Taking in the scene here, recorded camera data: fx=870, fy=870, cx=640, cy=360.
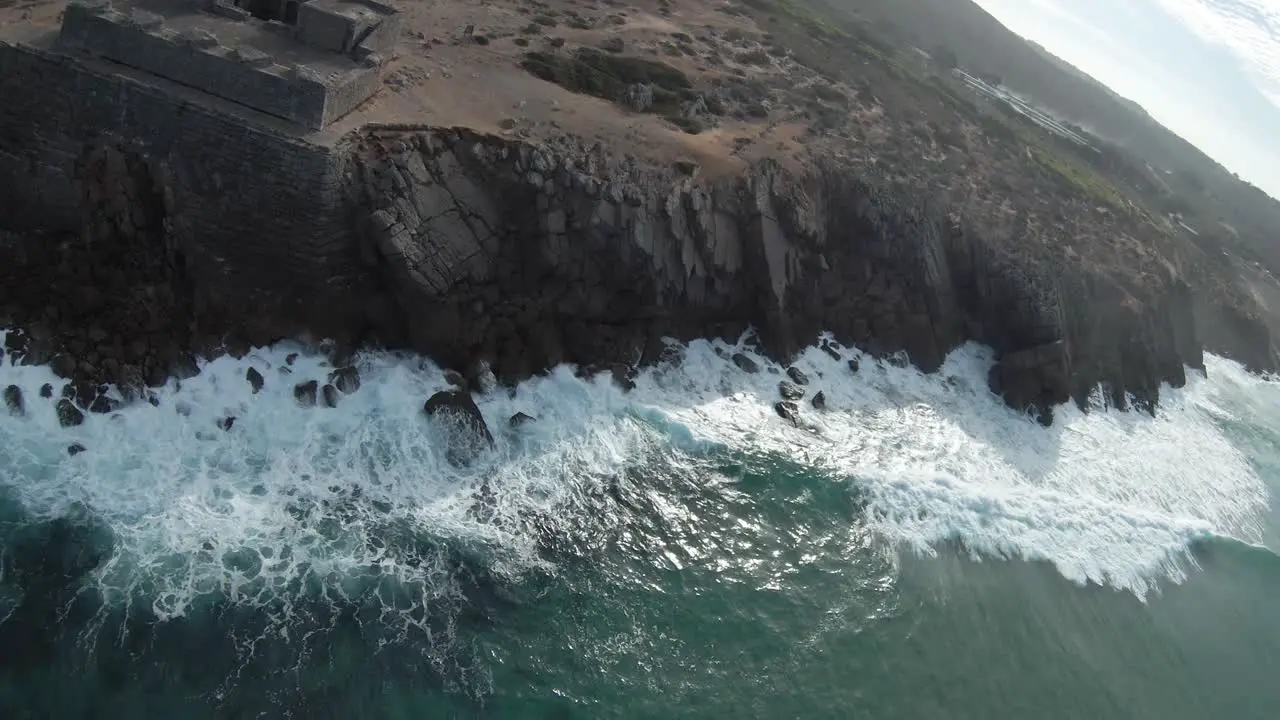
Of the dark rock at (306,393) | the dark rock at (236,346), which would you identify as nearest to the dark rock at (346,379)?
the dark rock at (306,393)

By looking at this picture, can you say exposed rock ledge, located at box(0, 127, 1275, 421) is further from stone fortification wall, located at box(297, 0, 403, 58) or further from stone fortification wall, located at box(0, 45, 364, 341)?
stone fortification wall, located at box(297, 0, 403, 58)

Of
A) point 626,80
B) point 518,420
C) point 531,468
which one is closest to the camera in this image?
point 531,468

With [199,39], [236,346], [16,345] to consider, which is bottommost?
[16,345]

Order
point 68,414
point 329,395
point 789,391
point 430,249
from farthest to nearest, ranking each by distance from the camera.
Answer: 1. point 789,391
2. point 430,249
3. point 329,395
4. point 68,414

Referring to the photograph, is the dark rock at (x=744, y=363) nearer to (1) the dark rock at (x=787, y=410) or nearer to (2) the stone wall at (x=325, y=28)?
Result: (1) the dark rock at (x=787, y=410)

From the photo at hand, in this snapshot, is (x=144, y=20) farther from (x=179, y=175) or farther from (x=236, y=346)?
(x=236, y=346)

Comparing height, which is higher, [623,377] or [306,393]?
[623,377]

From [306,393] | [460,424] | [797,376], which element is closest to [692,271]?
[797,376]
